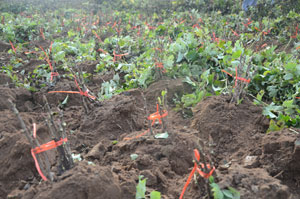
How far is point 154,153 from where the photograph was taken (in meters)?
2.37

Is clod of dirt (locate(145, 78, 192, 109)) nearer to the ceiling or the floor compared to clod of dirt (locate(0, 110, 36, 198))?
nearer to the floor

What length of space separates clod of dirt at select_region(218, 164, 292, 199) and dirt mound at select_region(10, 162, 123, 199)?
669mm

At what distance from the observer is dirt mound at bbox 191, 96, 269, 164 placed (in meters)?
2.46

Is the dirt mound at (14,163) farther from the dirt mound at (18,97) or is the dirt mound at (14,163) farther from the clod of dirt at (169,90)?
the clod of dirt at (169,90)

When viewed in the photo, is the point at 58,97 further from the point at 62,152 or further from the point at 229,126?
the point at 229,126

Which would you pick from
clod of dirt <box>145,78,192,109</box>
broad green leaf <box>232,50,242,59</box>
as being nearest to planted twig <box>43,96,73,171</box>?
clod of dirt <box>145,78,192,109</box>

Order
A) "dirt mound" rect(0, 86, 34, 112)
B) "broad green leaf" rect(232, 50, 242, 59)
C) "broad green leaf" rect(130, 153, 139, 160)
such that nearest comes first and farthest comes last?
"broad green leaf" rect(130, 153, 139, 160) → "dirt mound" rect(0, 86, 34, 112) → "broad green leaf" rect(232, 50, 242, 59)

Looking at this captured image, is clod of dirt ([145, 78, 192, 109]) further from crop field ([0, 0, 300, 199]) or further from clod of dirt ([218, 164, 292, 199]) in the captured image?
clod of dirt ([218, 164, 292, 199])

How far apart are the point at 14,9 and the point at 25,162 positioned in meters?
11.1

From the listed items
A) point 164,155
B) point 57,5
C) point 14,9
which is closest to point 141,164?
point 164,155

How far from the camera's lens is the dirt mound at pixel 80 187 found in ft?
5.62

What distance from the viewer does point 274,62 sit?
359 centimetres

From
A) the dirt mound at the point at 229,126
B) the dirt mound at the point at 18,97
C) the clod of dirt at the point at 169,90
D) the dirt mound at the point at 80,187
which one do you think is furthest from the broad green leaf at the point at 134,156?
the dirt mound at the point at 18,97

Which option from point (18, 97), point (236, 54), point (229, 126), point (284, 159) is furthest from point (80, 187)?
point (236, 54)
